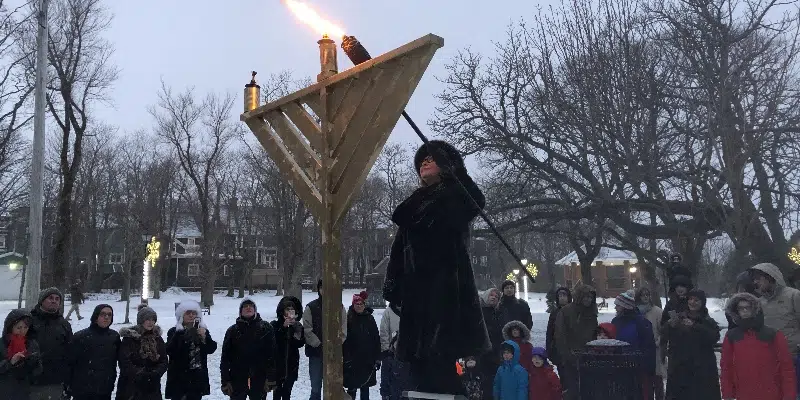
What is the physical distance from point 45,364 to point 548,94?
11.6 metres

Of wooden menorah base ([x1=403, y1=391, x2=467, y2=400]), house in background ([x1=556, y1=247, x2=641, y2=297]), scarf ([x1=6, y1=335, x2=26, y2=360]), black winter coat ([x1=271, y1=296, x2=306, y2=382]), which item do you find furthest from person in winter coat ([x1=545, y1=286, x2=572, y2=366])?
house in background ([x1=556, y1=247, x2=641, y2=297])

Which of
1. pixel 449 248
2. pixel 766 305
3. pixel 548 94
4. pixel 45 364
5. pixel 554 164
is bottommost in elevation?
pixel 45 364

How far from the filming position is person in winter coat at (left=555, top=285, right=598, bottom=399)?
23.8 ft

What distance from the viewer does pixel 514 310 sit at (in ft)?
27.2

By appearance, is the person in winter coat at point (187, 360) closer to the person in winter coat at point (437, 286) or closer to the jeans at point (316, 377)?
the jeans at point (316, 377)

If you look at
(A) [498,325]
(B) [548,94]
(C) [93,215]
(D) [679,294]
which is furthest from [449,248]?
(C) [93,215]

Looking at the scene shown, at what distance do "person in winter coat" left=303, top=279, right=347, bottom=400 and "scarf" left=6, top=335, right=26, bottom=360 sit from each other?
2.91m

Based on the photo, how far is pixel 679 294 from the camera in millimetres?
8109

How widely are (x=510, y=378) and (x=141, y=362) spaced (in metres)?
3.79

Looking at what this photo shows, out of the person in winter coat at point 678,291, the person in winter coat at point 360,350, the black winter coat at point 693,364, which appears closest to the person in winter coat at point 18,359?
the person in winter coat at point 360,350

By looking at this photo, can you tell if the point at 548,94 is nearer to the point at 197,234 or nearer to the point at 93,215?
the point at 93,215

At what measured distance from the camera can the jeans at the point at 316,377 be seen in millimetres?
7277

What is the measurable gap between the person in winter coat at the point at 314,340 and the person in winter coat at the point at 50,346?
2549mm

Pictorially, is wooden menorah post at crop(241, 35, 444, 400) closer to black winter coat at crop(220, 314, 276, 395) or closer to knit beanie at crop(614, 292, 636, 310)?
black winter coat at crop(220, 314, 276, 395)
